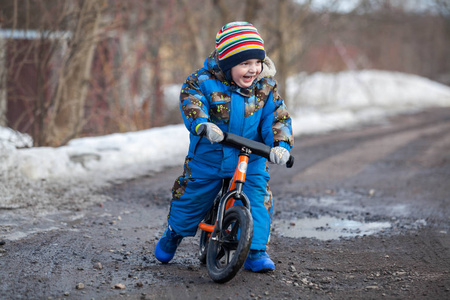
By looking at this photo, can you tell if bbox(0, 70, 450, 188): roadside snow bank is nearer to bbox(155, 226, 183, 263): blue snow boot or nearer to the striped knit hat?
bbox(155, 226, 183, 263): blue snow boot

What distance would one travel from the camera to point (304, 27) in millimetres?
17031

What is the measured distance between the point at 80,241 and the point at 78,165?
121 inches

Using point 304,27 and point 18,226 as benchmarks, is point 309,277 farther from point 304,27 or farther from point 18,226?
point 304,27

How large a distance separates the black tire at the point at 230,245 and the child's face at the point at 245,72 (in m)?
0.80

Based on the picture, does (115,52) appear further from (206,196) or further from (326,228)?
(206,196)

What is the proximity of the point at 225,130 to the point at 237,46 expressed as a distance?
55 centimetres

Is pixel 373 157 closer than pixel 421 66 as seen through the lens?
Yes

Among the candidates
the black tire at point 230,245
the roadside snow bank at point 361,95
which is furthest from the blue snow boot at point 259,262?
the roadside snow bank at point 361,95

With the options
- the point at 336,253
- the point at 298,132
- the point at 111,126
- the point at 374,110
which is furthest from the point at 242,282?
the point at 374,110

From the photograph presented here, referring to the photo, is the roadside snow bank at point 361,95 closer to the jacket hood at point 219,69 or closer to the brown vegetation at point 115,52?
the brown vegetation at point 115,52

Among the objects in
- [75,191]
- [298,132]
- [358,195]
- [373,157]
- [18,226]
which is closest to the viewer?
[18,226]

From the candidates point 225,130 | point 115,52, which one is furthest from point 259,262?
point 115,52

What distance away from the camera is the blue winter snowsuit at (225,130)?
12.6 ft

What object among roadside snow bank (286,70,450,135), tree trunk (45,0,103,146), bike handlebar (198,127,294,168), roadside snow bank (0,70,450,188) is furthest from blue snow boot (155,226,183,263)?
roadside snow bank (286,70,450,135)
